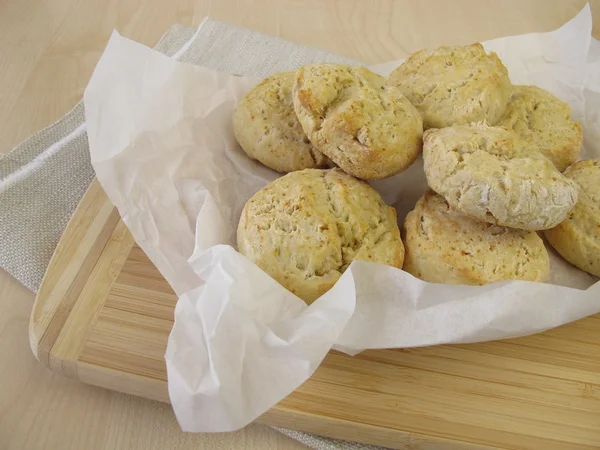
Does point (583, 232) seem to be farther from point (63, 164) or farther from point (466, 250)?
point (63, 164)

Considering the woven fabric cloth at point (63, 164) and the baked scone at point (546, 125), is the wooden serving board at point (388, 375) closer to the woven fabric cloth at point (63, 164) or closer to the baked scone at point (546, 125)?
the woven fabric cloth at point (63, 164)

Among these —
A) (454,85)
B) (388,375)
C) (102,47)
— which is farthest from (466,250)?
(102,47)

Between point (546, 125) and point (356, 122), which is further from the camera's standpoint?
point (546, 125)

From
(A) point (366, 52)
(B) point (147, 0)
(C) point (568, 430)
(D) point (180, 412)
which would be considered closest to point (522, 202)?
(C) point (568, 430)

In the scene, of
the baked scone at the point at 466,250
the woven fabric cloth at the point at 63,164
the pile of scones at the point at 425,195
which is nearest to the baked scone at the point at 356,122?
the pile of scones at the point at 425,195

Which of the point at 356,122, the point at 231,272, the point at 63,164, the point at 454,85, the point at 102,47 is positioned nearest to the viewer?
the point at 231,272

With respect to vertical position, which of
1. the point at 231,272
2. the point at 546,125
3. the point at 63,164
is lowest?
the point at 63,164

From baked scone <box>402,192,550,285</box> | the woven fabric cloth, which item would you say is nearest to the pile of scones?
baked scone <box>402,192,550,285</box>
